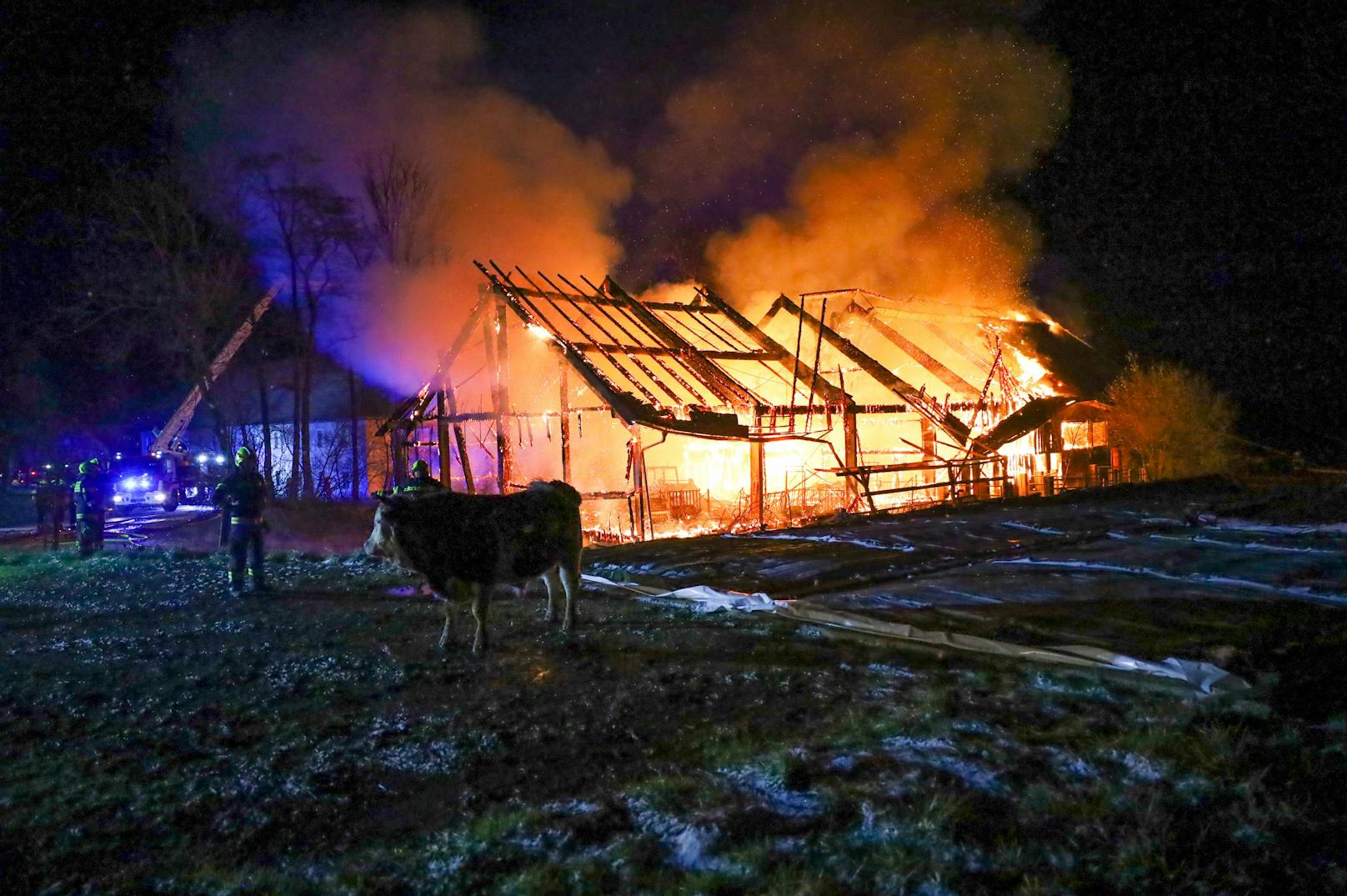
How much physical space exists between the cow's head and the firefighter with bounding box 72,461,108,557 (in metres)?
10.9

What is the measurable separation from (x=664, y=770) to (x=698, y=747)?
0.37m

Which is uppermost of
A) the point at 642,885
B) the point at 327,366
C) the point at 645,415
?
the point at 327,366

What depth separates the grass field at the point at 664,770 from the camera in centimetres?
321

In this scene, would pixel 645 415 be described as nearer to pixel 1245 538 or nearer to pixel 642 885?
pixel 1245 538

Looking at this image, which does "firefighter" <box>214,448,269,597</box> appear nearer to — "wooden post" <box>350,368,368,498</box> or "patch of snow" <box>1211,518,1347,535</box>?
"patch of snow" <box>1211,518,1347,535</box>

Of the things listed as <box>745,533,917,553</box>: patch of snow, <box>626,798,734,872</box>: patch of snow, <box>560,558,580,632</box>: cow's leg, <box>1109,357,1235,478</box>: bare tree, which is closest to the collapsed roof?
<box>1109,357,1235,478</box>: bare tree

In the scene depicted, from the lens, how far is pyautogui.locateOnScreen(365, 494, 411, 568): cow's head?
679 cm

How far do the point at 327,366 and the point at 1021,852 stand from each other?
35.4 m

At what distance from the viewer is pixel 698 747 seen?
4598 mm

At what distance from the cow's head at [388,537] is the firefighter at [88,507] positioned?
430 inches

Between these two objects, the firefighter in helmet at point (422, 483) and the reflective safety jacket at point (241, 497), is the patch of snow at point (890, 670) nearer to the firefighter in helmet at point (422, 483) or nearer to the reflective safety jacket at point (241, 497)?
the firefighter in helmet at point (422, 483)

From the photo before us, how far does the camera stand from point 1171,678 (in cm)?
513

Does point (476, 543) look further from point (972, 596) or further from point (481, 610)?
point (972, 596)

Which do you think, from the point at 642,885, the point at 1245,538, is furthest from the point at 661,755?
the point at 1245,538
